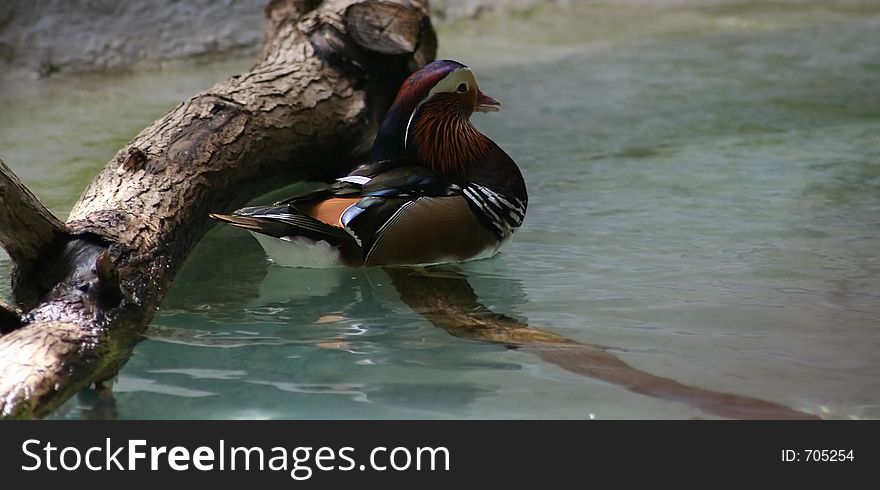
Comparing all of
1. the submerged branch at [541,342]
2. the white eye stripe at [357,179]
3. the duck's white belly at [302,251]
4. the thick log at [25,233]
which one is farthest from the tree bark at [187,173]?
the submerged branch at [541,342]

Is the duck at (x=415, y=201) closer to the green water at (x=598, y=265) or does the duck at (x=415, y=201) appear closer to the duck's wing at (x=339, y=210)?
the duck's wing at (x=339, y=210)

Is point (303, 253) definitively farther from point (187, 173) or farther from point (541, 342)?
point (541, 342)

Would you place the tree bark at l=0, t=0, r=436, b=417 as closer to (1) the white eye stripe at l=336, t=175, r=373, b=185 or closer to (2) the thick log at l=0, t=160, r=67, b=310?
(2) the thick log at l=0, t=160, r=67, b=310

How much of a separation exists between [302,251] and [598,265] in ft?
3.20

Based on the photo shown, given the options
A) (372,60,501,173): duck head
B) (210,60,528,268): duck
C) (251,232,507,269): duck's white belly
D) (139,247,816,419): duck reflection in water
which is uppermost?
(372,60,501,173): duck head

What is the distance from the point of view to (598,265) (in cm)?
403

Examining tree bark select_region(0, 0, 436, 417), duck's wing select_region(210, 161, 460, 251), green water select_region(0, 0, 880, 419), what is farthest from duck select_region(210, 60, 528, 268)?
tree bark select_region(0, 0, 436, 417)

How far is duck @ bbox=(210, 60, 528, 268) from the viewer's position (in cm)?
382

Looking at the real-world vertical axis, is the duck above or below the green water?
above

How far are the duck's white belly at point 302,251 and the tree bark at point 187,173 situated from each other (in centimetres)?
28

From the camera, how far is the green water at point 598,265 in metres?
2.98

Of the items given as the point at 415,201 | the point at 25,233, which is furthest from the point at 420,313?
the point at 25,233
